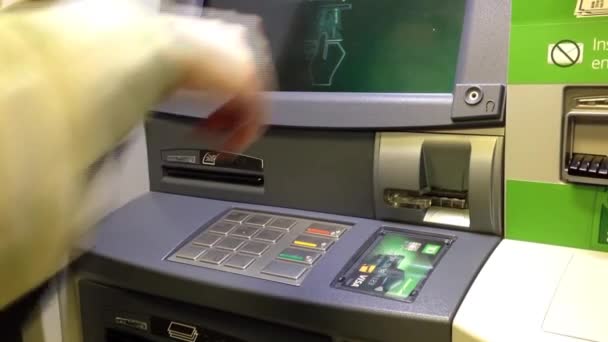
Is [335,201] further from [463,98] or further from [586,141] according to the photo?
[586,141]

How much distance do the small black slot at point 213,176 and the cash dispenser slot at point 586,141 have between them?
0.50 metres

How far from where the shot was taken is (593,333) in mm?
639

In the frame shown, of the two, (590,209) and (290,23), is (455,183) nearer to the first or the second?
(590,209)

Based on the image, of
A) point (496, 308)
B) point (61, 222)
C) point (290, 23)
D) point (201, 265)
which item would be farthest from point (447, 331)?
point (290, 23)

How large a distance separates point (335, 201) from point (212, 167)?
25cm

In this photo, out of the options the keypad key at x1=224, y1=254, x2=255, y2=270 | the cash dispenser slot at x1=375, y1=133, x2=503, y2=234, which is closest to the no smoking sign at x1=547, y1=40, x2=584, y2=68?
the cash dispenser slot at x1=375, y1=133, x2=503, y2=234

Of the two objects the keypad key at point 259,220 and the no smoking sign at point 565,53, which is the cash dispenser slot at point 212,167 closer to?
the keypad key at point 259,220

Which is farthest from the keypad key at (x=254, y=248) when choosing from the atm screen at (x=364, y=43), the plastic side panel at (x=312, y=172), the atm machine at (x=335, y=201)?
the atm screen at (x=364, y=43)

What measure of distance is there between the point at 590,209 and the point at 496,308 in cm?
22

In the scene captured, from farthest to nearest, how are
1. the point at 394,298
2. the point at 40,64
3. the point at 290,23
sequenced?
the point at 290,23 < the point at 394,298 < the point at 40,64

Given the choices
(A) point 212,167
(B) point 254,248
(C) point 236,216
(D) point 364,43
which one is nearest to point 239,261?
(B) point 254,248

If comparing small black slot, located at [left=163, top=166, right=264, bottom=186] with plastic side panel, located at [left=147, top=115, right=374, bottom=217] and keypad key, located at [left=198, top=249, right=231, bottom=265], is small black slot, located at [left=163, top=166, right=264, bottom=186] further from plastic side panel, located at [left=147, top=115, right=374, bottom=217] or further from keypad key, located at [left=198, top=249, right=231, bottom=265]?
keypad key, located at [left=198, top=249, right=231, bottom=265]

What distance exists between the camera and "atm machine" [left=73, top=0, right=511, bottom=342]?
0.82 meters

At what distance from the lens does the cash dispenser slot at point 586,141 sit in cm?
80
